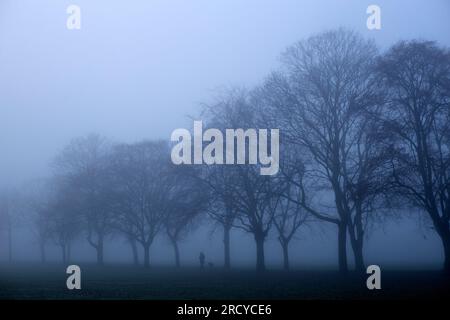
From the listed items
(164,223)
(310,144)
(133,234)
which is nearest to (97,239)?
(133,234)

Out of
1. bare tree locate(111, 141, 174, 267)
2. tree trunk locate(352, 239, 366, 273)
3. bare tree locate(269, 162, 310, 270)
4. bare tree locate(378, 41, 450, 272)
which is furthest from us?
bare tree locate(269, 162, 310, 270)

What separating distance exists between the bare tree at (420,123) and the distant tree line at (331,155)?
0.04 meters

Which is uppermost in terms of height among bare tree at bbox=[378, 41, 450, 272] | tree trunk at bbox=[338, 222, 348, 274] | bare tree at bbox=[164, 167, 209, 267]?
bare tree at bbox=[378, 41, 450, 272]

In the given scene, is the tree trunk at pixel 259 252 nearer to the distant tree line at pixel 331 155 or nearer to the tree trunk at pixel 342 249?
the distant tree line at pixel 331 155

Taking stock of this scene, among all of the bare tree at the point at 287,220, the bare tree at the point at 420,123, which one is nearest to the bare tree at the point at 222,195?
the bare tree at the point at 287,220

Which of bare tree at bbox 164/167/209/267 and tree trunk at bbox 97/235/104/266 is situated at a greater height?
bare tree at bbox 164/167/209/267

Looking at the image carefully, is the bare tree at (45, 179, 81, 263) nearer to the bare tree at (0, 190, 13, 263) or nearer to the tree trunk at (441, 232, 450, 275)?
the bare tree at (0, 190, 13, 263)

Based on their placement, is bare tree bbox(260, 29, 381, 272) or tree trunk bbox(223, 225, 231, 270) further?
tree trunk bbox(223, 225, 231, 270)

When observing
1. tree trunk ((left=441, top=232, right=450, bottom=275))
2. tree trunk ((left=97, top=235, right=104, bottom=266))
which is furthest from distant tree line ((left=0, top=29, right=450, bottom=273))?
tree trunk ((left=97, top=235, right=104, bottom=266))

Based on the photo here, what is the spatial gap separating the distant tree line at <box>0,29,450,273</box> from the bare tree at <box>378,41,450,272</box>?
4 centimetres

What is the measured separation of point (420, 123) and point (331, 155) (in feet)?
11.0

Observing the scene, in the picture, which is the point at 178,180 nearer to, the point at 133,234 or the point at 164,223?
the point at 164,223

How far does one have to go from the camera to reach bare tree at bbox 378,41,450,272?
1788 cm

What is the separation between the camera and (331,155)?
20.0 m
